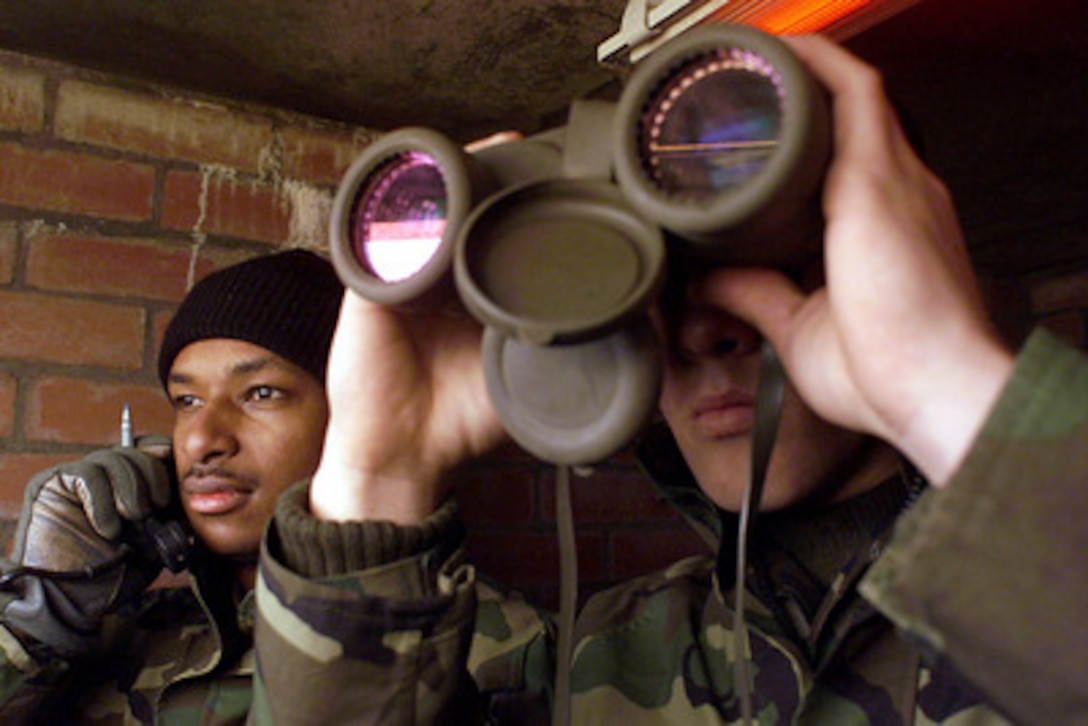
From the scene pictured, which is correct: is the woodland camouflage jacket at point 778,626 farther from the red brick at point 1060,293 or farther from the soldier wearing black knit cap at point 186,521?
the red brick at point 1060,293

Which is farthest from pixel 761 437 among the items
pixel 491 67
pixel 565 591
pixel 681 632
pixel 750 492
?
pixel 491 67

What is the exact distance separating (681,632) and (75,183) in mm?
1143

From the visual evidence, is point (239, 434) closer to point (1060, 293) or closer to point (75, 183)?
point (75, 183)

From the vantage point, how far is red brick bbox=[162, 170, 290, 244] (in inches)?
60.2

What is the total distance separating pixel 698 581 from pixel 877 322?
615 mm

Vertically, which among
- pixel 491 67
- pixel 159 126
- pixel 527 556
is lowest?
pixel 527 556

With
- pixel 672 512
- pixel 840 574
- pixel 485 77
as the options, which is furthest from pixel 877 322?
pixel 672 512

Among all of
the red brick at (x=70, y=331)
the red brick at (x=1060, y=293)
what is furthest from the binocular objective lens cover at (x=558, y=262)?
the red brick at (x=1060, y=293)

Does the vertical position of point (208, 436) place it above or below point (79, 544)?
above

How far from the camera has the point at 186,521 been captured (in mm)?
1396

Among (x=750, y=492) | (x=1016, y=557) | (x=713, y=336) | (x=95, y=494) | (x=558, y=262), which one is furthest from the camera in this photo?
(x=95, y=494)

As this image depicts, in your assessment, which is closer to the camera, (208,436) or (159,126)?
(208,436)

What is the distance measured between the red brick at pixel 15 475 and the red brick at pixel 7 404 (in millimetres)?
36

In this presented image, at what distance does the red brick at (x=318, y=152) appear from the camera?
5.27ft
